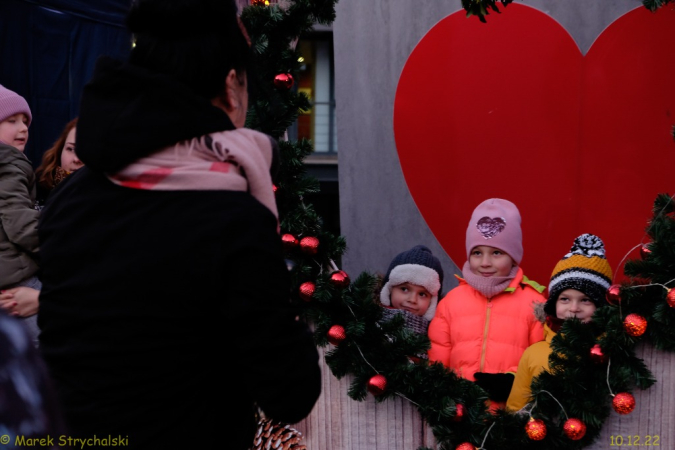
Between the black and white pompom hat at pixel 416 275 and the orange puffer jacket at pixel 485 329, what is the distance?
12cm

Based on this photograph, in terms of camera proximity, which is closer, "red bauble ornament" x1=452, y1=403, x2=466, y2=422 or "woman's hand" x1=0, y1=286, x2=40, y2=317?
"red bauble ornament" x1=452, y1=403, x2=466, y2=422

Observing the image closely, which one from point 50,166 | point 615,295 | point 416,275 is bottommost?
point 416,275

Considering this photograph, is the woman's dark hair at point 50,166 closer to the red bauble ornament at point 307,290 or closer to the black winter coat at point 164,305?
the red bauble ornament at point 307,290

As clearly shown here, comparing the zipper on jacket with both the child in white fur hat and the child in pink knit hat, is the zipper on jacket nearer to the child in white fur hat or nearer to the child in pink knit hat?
the child in pink knit hat

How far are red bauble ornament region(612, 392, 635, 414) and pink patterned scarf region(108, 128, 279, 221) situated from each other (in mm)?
1673

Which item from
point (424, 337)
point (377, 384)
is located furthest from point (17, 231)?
point (424, 337)

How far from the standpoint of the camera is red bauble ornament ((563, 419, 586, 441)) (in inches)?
101

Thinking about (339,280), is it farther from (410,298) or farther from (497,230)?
(497,230)

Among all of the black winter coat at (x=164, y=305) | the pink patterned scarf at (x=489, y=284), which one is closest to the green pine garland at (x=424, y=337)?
the pink patterned scarf at (x=489, y=284)

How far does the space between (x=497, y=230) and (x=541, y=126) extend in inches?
55.6

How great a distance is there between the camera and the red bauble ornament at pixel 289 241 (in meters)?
2.79

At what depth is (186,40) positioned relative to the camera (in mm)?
1314

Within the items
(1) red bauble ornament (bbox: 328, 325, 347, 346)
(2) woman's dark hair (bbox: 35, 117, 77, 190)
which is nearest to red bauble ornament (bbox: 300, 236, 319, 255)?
(1) red bauble ornament (bbox: 328, 325, 347, 346)

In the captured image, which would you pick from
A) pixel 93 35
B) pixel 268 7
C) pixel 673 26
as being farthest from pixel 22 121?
pixel 673 26
